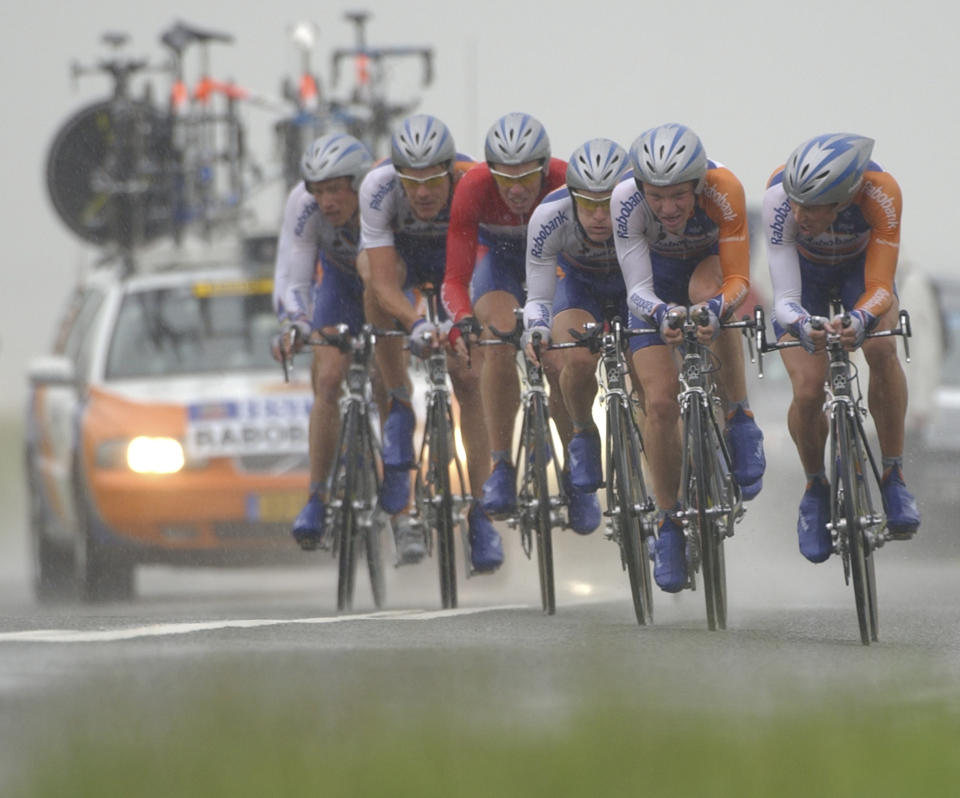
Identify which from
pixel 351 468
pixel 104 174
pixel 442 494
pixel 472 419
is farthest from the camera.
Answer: pixel 104 174

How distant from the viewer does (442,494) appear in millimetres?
11477

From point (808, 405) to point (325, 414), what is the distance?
2.85m

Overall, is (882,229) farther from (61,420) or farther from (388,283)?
(61,420)

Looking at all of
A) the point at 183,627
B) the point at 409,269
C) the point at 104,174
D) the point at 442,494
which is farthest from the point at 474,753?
the point at 104,174

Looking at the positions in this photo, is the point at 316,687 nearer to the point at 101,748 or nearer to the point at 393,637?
the point at 101,748

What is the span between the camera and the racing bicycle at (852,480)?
9.34 m

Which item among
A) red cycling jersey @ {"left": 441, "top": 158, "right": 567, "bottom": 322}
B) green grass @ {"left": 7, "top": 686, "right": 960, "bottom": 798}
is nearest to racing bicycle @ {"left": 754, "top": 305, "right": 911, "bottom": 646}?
red cycling jersey @ {"left": 441, "top": 158, "right": 567, "bottom": 322}

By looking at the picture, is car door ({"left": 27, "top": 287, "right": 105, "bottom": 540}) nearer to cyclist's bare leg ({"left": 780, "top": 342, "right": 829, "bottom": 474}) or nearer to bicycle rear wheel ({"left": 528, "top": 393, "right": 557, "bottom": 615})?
bicycle rear wheel ({"left": 528, "top": 393, "right": 557, "bottom": 615})

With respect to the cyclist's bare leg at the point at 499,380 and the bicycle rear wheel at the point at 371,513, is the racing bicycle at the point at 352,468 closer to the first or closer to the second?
the bicycle rear wheel at the point at 371,513

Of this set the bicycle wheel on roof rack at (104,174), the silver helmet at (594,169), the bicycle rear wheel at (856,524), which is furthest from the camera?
the bicycle wheel on roof rack at (104,174)

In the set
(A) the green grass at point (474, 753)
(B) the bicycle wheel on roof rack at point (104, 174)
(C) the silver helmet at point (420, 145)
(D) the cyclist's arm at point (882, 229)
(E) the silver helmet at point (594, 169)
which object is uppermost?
(B) the bicycle wheel on roof rack at point (104, 174)

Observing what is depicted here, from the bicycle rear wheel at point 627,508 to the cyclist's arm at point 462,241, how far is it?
1039 millimetres

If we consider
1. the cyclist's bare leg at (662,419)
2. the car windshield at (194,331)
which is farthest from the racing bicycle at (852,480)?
the car windshield at (194,331)

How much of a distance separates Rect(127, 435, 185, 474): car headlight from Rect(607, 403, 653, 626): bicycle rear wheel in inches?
161
